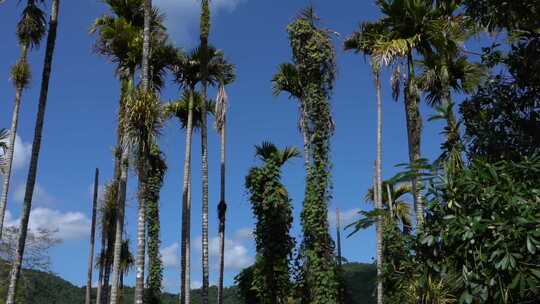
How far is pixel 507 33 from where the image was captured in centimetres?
963

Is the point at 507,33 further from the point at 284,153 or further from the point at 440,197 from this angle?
the point at 284,153

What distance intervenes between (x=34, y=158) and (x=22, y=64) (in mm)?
8417

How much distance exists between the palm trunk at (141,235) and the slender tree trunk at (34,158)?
11.2 feet

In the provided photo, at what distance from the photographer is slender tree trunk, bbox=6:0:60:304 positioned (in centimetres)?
1553

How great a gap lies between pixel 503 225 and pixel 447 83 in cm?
1113

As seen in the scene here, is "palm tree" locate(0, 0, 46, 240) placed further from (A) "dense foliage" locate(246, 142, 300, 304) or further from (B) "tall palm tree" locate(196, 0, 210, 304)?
(A) "dense foliage" locate(246, 142, 300, 304)

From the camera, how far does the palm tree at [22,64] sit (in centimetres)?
1895

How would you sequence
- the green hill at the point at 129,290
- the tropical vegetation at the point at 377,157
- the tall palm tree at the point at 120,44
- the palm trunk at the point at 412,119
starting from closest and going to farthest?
1. the tropical vegetation at the point at 377,157
2. the palm trunk at the point at 412,119
3. the tall palm tree at the point at 120,44
4. the green hill at the point at 129,290

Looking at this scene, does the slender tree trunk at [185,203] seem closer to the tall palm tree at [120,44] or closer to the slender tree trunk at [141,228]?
the tall palm tree at [120,44]

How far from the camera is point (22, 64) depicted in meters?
23.3

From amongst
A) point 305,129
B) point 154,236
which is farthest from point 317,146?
point 154,236

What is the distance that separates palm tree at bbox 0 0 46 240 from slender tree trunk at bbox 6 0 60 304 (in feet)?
5.69

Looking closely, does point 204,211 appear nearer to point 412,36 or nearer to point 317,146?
point 317,146

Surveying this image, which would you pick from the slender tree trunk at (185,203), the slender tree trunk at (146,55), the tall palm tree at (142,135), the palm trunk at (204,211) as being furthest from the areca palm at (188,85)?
the tall palm tree at (142,135)
